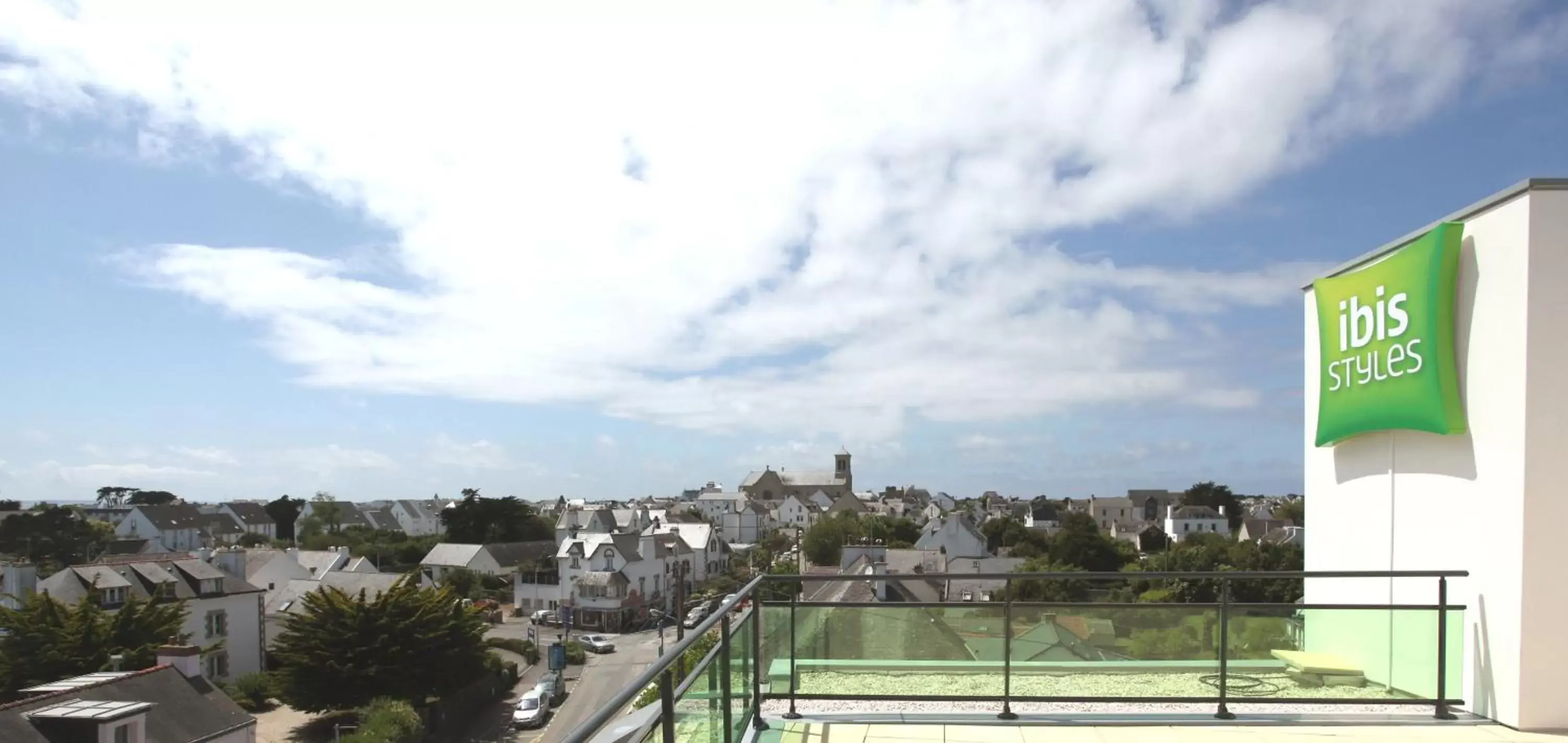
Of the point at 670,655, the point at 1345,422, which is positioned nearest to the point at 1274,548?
the point at 1345,422

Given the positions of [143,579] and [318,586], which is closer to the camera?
[143,579]

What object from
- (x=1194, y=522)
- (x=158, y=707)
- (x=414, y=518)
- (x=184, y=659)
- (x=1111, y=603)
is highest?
(x=1111, y=603)

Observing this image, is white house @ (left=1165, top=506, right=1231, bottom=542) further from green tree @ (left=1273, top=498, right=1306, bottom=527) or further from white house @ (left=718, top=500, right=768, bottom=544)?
white house @ (left=718, top=500, right=768, bottom=544)

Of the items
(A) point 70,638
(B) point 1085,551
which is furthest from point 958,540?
(A) point 70,638

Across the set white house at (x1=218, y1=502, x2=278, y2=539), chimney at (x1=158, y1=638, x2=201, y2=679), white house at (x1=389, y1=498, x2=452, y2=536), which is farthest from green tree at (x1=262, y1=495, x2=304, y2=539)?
chimney at (x1=158, y1=638, x2=201, y2=679)

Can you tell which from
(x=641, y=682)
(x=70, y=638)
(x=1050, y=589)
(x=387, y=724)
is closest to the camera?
(x=641, y=682)

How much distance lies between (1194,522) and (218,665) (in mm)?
73042

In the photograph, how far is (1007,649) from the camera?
4.89 metres

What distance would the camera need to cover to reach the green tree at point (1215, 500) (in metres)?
84.1

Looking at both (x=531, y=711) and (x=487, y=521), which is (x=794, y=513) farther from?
(x=531, y=711)

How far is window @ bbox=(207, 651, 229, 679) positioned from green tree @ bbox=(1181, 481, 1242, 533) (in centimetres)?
7792

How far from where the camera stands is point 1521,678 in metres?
4.43

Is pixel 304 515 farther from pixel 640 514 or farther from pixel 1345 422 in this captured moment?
pixel 1345 422

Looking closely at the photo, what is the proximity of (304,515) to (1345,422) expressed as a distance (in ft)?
304
